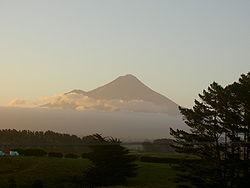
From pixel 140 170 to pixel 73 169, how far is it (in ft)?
27.7

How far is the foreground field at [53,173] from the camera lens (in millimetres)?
39500

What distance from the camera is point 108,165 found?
37188 mm

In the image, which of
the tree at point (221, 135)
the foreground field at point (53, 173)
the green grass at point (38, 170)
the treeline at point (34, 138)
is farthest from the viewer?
the treeline at point (34, 138)

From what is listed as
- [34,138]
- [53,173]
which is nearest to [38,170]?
[53,173]

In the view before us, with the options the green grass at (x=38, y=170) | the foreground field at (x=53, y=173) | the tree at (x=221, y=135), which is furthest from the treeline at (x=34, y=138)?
the tree at (x=221, y=135)

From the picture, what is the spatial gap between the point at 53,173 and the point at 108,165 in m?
9.25

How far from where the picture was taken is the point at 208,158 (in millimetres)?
29906

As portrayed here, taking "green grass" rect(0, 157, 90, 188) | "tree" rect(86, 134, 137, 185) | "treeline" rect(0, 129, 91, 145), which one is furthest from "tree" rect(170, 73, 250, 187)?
Answer: "treeline" rect(0, 129, 91, 145)

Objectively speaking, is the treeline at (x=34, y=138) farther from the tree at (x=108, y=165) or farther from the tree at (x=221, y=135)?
the tree at (x=221, y=135)

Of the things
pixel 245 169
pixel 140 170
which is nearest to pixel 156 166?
pixel 140 170

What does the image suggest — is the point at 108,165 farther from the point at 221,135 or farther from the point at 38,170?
the point at 221,135

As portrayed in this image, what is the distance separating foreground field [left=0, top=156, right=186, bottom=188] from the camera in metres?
39.5

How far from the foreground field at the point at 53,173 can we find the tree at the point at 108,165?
1750mm

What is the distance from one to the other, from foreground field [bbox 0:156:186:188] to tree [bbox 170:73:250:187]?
871cm
